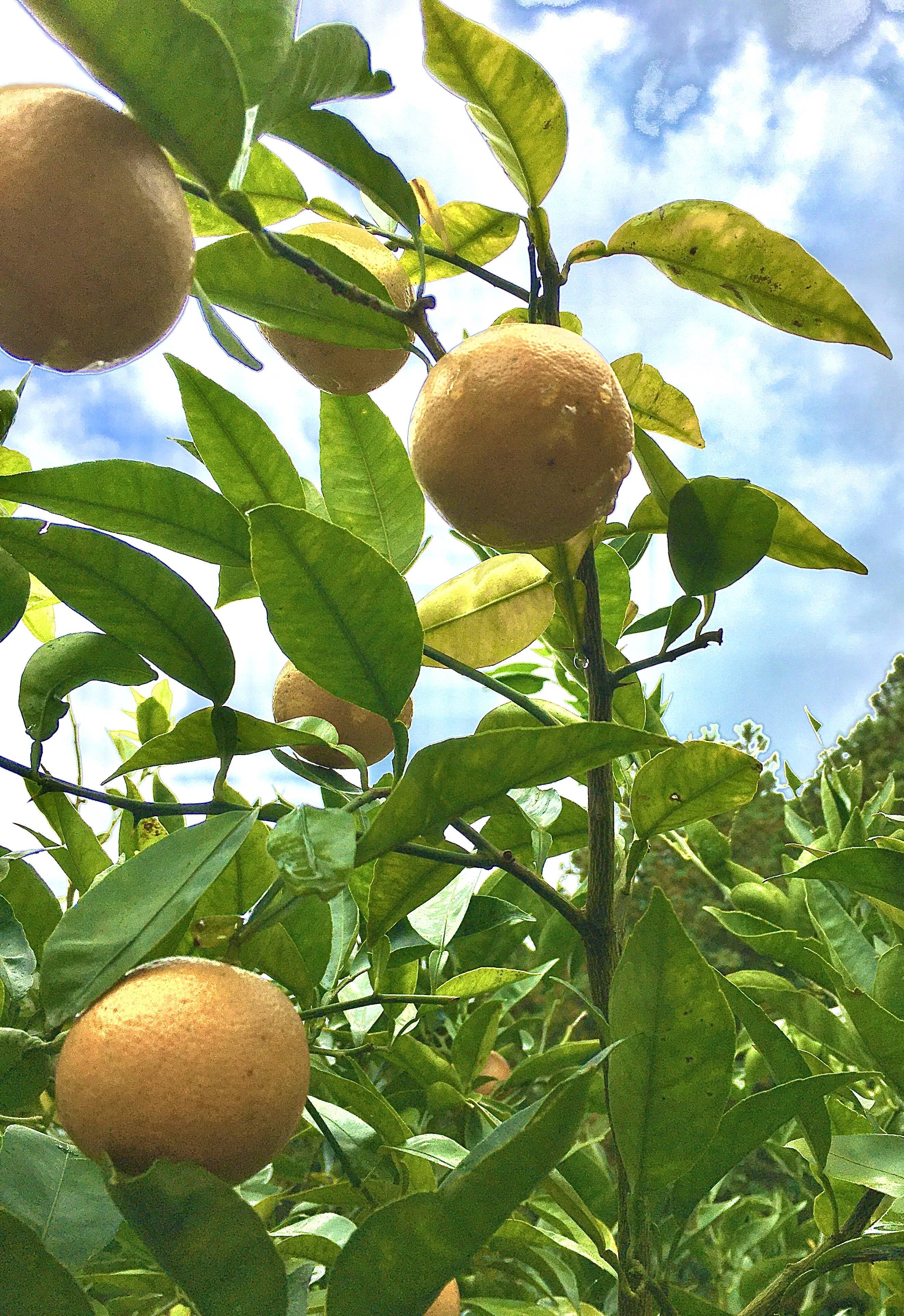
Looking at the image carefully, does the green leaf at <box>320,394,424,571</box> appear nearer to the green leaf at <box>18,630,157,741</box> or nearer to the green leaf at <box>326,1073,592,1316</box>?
the green leaf at <box>18,630,157,741</box>

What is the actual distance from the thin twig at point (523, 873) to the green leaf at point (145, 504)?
7.5 inches

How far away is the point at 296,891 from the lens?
404 millimetres

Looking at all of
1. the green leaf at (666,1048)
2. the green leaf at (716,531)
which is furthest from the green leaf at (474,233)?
the green leaf at (666,1048)

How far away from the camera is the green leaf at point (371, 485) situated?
713mm

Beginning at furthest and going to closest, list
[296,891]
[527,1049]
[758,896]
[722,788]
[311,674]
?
1. [527,1049]
2. [758,896]
3. [722,788]
4. [311,674]
5. [296,891]

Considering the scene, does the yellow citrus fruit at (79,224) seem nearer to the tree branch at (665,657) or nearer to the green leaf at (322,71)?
the green leaf at (322,71)

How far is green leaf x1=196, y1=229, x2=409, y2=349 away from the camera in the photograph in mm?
541

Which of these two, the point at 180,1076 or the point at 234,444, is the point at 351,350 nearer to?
the point at 234,444

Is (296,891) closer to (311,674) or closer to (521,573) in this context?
(311,674)

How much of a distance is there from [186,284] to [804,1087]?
510mm

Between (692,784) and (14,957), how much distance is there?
376mm

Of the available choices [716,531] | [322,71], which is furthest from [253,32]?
[716,531]

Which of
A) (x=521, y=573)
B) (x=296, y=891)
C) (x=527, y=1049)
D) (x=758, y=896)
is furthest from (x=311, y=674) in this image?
(x=527, y=1049)

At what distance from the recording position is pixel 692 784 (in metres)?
0.64
